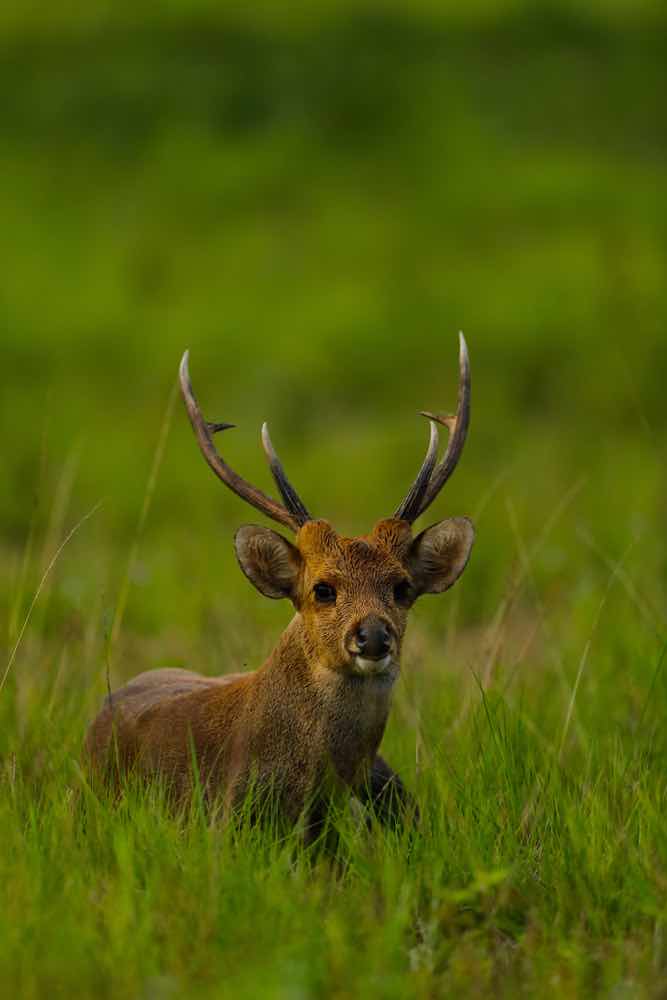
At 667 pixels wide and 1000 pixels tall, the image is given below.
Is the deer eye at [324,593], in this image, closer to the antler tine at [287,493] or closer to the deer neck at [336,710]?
the deer neck at [336,710]

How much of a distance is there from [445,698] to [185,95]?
63.0 ft

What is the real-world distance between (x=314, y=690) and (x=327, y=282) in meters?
13.7

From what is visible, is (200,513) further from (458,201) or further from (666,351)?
(458,201)

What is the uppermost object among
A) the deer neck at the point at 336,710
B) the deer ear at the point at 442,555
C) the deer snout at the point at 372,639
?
the deer ear at the point at 442,555

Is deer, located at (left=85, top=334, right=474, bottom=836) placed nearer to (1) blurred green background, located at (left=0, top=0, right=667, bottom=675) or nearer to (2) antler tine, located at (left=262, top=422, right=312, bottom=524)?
(2) antler tine, located at (left=262, top=422, right=312, bottom=524)

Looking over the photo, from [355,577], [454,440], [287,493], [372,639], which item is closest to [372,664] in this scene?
[372,639]

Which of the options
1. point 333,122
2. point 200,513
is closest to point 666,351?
point 200,513

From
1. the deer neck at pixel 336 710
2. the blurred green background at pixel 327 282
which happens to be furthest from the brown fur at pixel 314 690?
the blurred green background at pixel 327 282

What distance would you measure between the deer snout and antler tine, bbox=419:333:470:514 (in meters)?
0.51

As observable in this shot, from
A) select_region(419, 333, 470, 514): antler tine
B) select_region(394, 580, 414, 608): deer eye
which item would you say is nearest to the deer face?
select_region(394, 580, 414, 608): deer eye

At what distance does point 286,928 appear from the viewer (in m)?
3.42

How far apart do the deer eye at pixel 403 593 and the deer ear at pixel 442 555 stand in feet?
0.28

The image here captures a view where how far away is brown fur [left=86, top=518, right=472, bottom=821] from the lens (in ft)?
14.2

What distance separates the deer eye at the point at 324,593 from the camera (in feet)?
14.2
